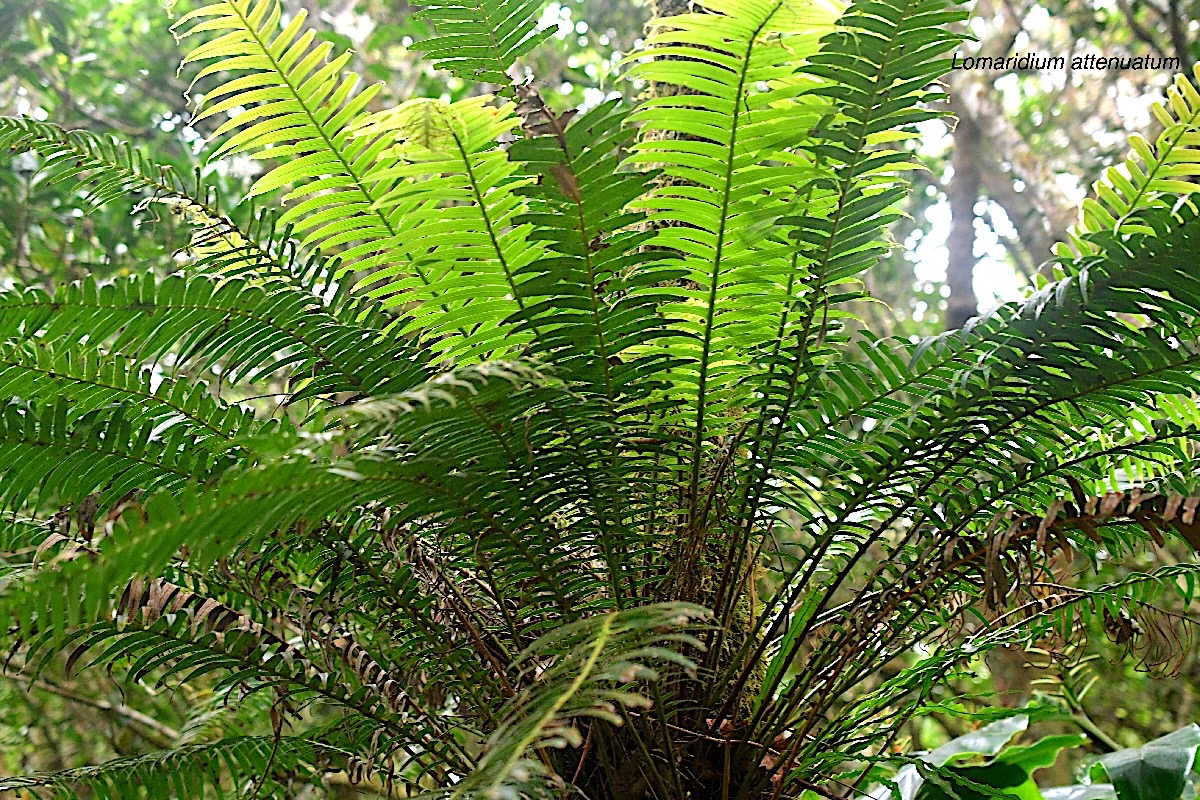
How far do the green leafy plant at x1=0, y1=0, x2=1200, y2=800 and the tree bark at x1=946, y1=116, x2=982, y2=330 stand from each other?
2078 millimetres

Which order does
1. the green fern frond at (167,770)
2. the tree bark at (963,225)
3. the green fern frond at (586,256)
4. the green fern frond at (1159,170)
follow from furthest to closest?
the tree bark at (963,225)
the green fern frond at (167,770)
the green fern frond at (1159,170)
the green fern frond at (586,256)

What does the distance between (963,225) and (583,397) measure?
339 centimetres

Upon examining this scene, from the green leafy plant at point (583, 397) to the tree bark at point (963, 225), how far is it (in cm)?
208

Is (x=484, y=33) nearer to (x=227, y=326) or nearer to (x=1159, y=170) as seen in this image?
(x=227, y=326)

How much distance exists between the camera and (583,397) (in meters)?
0.93

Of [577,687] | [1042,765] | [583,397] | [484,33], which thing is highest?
[484,33]

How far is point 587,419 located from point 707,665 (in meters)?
0.41

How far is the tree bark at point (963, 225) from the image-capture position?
3352 millimetres

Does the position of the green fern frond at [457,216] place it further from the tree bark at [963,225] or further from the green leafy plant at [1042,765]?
the tree bark at [963,225]

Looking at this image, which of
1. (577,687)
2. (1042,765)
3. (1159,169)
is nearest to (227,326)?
(577,687)

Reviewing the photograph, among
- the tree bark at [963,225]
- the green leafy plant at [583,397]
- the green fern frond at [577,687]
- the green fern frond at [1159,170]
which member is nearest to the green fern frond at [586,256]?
the green leafy plant at [583,397]

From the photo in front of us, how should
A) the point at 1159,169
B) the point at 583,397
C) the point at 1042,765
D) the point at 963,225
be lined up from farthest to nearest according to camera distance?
the point at 963,225 < the point at 1042,765 < the point at 1159,169 < the point at 583,397

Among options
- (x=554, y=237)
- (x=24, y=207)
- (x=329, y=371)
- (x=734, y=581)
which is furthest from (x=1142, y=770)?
(x=24, y=207)

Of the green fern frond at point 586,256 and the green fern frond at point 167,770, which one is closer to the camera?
the green fern frond at point 586,256
